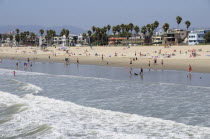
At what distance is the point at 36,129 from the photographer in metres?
14.0

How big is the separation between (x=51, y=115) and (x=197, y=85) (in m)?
15.1

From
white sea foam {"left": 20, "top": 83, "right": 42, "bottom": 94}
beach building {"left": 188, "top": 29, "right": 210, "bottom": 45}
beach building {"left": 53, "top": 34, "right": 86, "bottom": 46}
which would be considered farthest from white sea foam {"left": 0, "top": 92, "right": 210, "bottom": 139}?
beach building {"left": 53, "top": 34, "right": 86, "bottom": 46}

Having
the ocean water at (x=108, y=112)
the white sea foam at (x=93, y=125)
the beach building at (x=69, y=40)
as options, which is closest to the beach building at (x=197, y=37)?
the ocean water at (x=108, y=112)

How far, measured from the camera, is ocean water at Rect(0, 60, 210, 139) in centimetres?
1334

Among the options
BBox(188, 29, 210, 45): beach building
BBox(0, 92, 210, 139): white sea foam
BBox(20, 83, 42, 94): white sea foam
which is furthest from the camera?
BBox(188, 29, 210, 45): beach building

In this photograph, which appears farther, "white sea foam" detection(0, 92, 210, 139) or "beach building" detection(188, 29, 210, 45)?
"beach building" detection(188, 29, 210, 45)

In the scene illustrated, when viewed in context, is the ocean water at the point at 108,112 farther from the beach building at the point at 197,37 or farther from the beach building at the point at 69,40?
the beach building at the point at 69,40

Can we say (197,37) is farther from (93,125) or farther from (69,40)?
(69,40)

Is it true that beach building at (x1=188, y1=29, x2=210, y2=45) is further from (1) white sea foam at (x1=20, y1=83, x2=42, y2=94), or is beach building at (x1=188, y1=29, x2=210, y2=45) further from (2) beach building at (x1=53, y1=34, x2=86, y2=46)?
(2) beach building at (x1=53, y1=34, x2=86, y2=46)

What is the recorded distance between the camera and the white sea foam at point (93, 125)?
42.5 ft

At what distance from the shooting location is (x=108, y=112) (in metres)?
17.1

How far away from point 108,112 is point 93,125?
103 inches

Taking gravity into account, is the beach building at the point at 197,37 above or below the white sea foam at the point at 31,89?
above

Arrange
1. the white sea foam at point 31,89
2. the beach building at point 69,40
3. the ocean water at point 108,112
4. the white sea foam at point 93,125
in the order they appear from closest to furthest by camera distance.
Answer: the white sea foam at point 93,125, the ocean water at point 108,112, the white sea foam at point 31,89, the beach building at point 69,40
